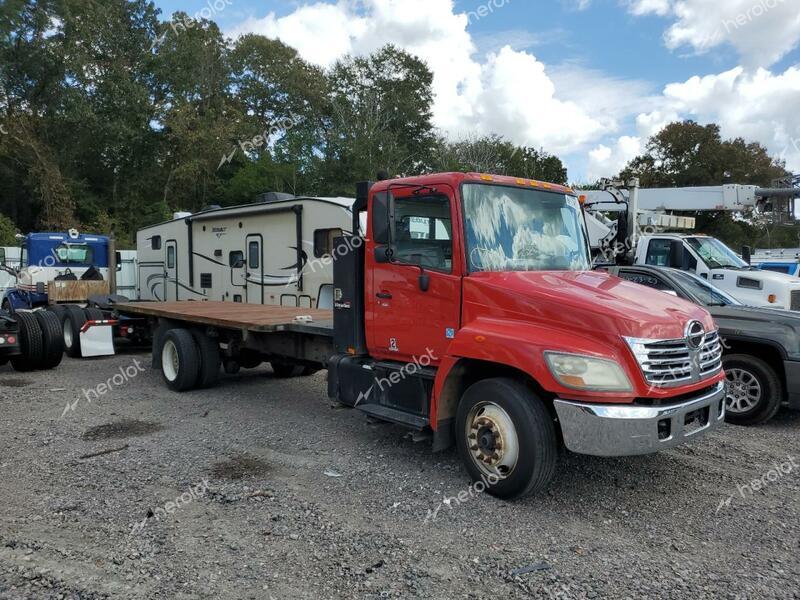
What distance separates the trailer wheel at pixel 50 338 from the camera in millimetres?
9820

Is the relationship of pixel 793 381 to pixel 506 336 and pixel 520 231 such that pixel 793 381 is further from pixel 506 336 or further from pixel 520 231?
pixel 506 336

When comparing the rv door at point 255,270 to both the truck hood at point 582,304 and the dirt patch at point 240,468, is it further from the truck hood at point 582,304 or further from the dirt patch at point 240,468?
the truck hood at point 582,304

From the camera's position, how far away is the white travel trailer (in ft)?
36.4

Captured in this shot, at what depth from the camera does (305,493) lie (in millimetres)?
4762

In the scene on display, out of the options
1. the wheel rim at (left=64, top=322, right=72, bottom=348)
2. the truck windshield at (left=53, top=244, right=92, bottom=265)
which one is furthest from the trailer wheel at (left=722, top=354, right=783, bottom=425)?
the truck windshield at (left=53, top=244, right=92, bottom=265)

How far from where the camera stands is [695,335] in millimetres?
4457

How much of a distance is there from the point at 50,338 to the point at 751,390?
9.86 m

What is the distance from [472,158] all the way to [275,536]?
1254 inches

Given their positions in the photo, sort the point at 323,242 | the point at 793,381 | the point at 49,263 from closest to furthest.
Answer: the point at 793,381 → the point at 323,242 → the point at 49,263

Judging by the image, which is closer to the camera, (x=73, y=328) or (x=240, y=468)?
(x=240, y=468)

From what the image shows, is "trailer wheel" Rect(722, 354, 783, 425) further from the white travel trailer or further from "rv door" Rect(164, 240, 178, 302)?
"rv door" Rect(164, 240, 178, 302)

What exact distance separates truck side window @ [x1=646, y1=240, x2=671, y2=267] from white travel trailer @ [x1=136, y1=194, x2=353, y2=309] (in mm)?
5881

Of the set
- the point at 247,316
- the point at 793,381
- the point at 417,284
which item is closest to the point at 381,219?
the point at 417,284

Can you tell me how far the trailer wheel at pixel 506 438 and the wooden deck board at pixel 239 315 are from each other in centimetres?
233
